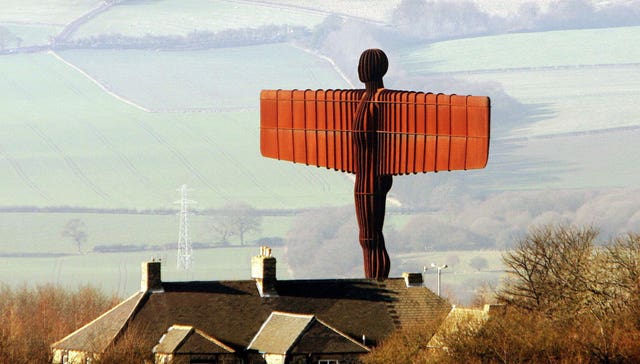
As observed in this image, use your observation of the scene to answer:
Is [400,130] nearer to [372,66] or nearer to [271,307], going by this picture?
[372,66]

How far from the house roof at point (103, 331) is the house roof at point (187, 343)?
7.57 feet

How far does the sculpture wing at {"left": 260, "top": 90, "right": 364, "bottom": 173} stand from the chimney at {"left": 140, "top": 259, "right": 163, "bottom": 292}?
14.8 m

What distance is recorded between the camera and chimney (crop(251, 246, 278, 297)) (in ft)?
361

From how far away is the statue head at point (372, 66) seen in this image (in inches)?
4601

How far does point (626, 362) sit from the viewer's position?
93.6 m

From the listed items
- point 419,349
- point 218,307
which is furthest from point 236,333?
point 419,349

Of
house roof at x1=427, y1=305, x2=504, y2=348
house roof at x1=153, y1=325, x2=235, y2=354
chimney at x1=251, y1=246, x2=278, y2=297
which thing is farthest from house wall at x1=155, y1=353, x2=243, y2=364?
house roof at x1=427, y1=305, x2=504, y2=348

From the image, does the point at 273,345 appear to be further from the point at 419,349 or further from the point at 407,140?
the point at 407,140

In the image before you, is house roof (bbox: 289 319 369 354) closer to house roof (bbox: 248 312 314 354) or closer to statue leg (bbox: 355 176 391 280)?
house roof (bbox: 248 312 314 354)

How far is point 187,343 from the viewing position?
104 metres

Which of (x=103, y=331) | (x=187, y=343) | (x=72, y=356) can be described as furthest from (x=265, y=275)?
(x=72, y=356)

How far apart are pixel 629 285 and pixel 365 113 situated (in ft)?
60.3

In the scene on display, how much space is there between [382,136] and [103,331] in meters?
20.2

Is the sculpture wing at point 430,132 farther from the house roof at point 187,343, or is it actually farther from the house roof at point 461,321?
the house roof at point 187,343
